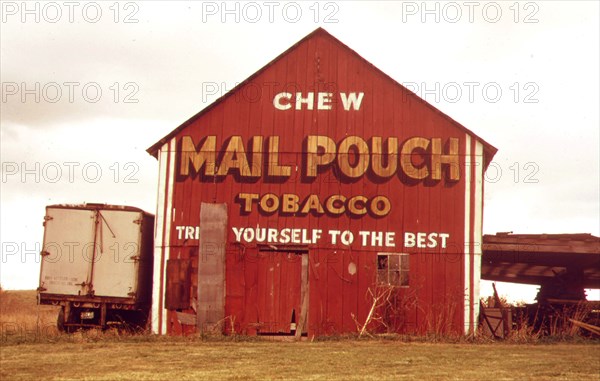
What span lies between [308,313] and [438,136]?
6.25 metres

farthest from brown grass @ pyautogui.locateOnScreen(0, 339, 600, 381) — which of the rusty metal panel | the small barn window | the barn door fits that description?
the small barn window

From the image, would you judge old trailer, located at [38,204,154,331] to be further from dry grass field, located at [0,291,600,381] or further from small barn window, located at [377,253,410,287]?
small barn window, located at [377,253,410,287]

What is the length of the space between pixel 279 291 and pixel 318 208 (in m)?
2.57

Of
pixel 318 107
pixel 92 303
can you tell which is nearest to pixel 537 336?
pixel 318 107

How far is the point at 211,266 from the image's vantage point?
72.1 ft

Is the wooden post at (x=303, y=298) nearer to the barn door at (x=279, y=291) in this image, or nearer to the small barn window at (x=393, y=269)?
the barn door at (x=279, y=291)

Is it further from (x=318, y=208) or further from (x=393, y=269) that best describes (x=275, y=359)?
(x=318, y=208)

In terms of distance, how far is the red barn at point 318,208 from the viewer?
71.4 feet

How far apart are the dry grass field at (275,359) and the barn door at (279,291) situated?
170 centimetres

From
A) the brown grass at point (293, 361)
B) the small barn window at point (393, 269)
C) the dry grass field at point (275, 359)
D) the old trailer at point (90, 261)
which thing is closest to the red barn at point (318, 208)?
the small barn window at point (393, 269)

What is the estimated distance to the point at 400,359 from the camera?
1547cm

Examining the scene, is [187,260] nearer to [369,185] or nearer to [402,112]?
[369,185]

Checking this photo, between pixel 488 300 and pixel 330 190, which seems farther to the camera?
pixel 488 300

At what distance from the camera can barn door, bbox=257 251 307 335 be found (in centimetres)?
2172
